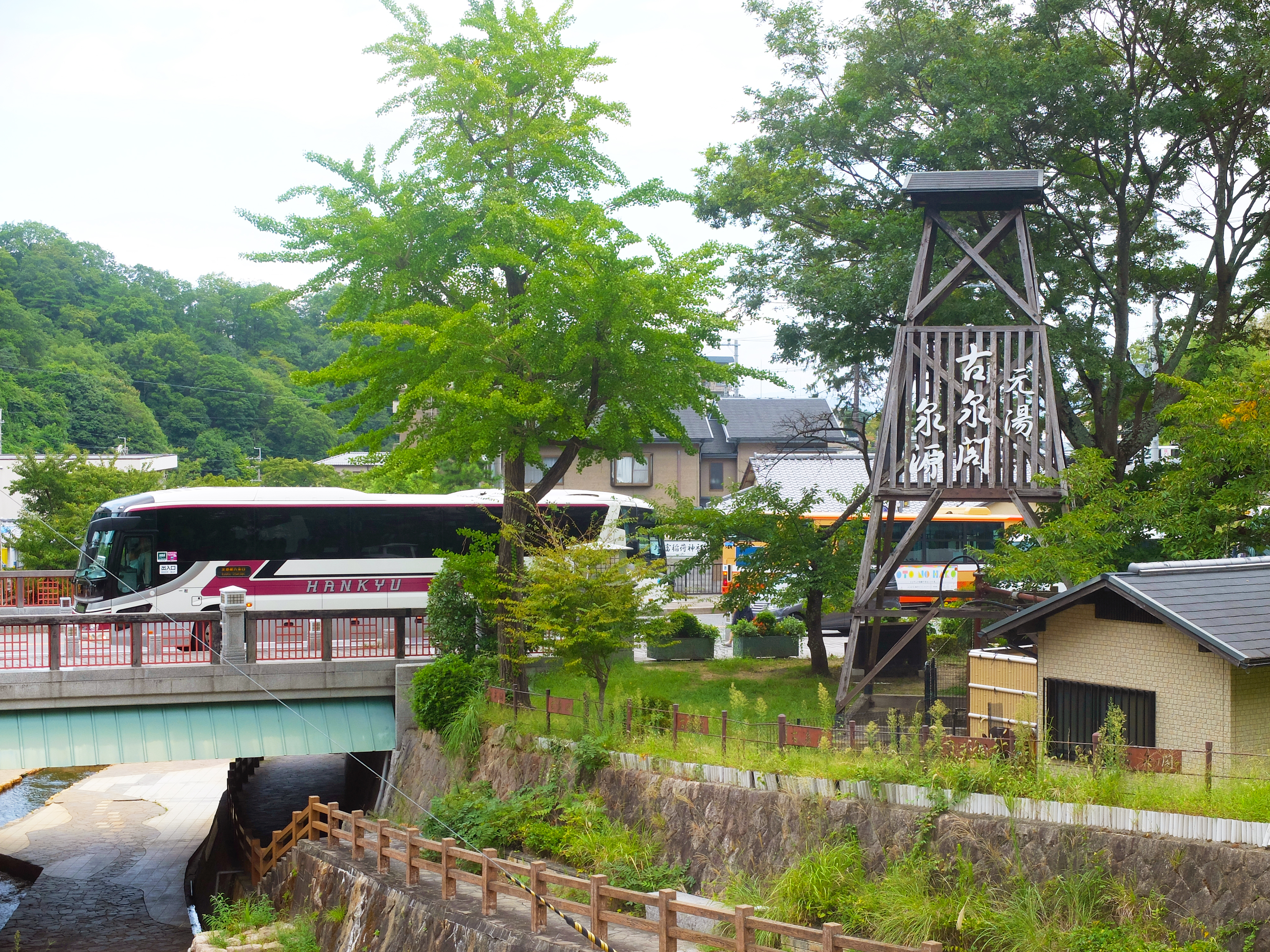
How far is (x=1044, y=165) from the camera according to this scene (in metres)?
22.3

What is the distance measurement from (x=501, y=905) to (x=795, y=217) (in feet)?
57.4

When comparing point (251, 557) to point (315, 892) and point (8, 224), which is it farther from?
point (8, 224)

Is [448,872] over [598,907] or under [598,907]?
under

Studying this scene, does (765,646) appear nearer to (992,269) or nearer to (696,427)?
(992,269)

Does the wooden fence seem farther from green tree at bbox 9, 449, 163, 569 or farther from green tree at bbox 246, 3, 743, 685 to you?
green tree at bbox 9, 449, 163, 569

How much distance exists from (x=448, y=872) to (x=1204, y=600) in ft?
34.9

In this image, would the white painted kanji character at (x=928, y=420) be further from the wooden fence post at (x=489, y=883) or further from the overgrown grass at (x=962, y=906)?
the wooden fence post at (x=489, y=883)

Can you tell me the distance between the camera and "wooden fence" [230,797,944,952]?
1057 centimetres

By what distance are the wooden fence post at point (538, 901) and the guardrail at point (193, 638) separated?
8.76 m

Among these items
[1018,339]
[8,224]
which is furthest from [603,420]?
[8,224]

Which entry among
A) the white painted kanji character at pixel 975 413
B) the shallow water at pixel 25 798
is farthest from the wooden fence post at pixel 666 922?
the shallow water at pixel 25 798

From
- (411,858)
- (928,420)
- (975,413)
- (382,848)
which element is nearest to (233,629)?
(382,848)

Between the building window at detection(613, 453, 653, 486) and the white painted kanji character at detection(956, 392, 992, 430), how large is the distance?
1441 inches

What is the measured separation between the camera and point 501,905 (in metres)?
14.1
